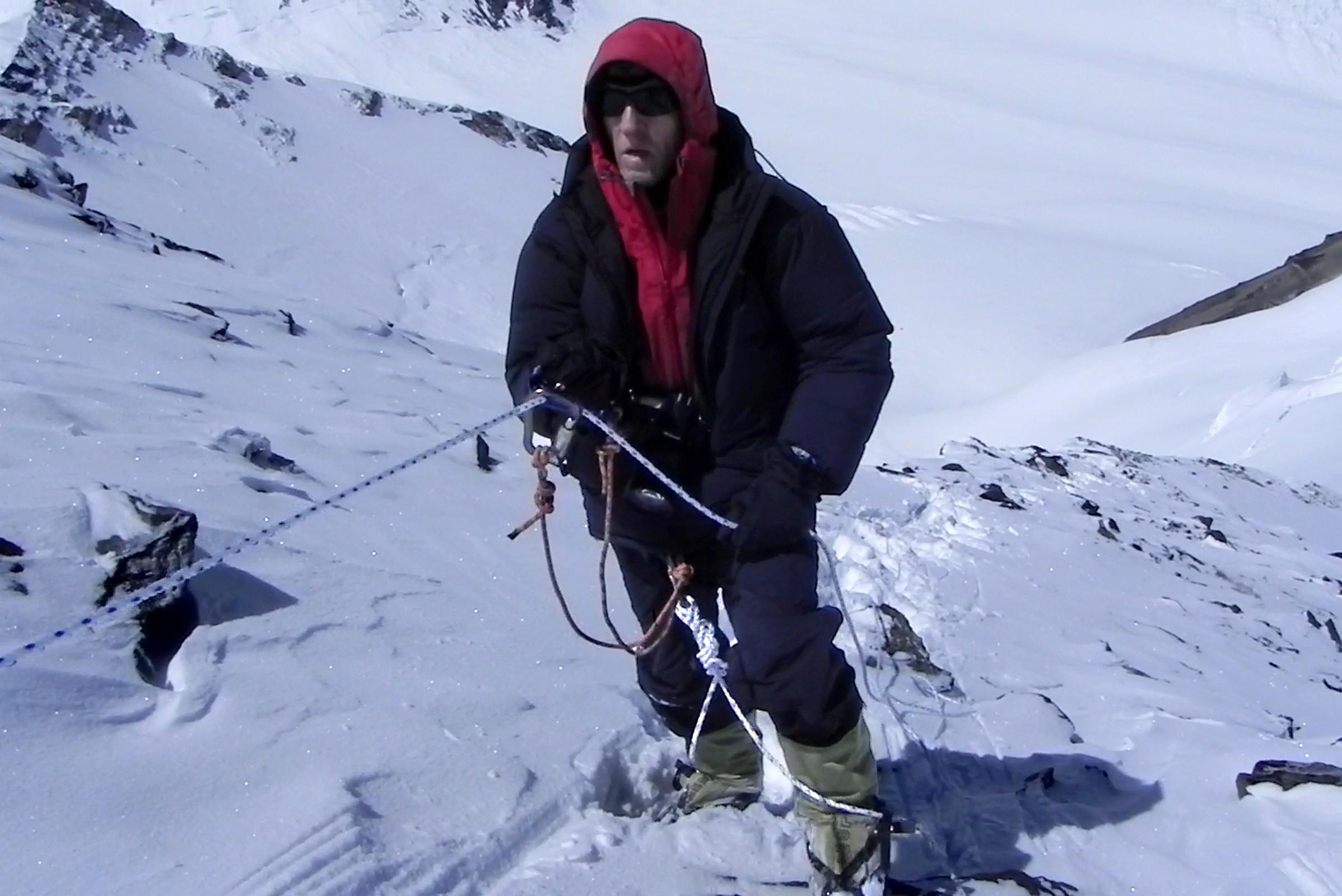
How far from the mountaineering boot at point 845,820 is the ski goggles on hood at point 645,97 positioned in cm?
121

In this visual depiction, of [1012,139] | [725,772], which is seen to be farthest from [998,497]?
[1012,139]

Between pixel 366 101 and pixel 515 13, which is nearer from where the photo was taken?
pixel 366 101

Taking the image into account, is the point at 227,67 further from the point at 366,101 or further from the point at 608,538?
the point at 608,538

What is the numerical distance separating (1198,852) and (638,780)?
1236mm

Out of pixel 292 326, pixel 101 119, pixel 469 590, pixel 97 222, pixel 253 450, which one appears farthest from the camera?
pixel 101 119

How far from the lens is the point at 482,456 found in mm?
5840

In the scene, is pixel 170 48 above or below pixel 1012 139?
below

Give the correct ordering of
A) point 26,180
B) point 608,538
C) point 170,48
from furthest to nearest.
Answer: point 170,48 → point 26,180 → point 608,538

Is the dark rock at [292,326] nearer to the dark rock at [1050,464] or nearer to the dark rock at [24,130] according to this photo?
the dark rock at [1050,464]

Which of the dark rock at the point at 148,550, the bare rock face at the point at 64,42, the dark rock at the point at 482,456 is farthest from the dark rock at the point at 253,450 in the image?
the bare rock face at the point at 64,42

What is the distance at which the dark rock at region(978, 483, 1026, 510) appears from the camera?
7133mm

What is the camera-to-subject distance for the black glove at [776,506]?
2.40 m

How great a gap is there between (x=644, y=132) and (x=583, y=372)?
0.43 meters

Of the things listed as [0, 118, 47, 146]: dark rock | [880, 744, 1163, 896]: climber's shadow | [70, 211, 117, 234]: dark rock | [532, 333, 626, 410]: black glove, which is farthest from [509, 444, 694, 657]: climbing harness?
[0, 118, 47, 146]: dark rock
